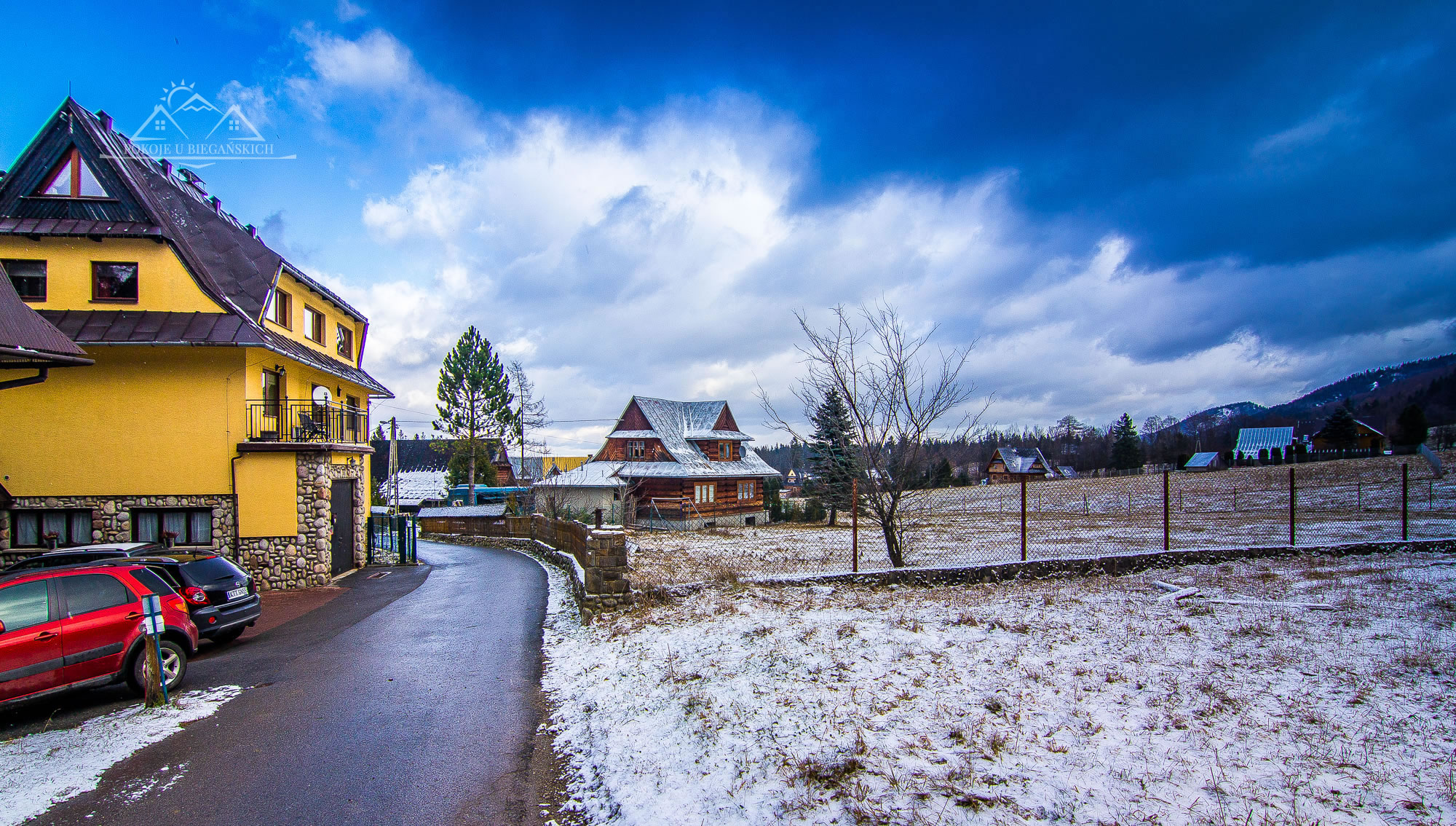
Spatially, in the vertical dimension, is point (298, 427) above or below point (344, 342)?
below

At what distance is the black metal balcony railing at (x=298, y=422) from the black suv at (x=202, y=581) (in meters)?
5.88

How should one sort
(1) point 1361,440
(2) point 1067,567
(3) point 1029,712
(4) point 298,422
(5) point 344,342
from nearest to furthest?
(3) point 1029,712, (2) point 1067,567, (4) point 298,422, (5) point 344,342, (1) point 1361,440

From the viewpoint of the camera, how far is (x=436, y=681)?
8188mm

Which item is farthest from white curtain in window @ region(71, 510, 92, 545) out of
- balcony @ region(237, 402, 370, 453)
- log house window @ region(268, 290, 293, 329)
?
log house window @ region(268, 290, 293, 329)

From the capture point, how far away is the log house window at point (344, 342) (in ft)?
74.4

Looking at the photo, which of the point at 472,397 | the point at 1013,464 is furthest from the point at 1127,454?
the point at 472,397

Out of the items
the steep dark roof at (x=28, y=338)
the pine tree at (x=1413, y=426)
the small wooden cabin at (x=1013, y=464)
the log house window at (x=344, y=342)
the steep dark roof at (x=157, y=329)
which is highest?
the log house window at (x=344, y=342)

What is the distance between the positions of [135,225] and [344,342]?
7976 millimetres

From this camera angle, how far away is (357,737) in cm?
639

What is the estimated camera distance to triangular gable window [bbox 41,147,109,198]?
1614 cm

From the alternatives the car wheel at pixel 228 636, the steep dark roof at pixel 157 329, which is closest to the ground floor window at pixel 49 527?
the steep dark roof at pixel 157 329

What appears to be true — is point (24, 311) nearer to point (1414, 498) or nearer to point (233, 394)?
point (233, 394)

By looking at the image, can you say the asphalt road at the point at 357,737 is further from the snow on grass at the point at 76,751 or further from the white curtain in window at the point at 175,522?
the white curtain in window at the point at 175,522

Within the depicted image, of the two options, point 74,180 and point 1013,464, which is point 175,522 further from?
point 1013,464
